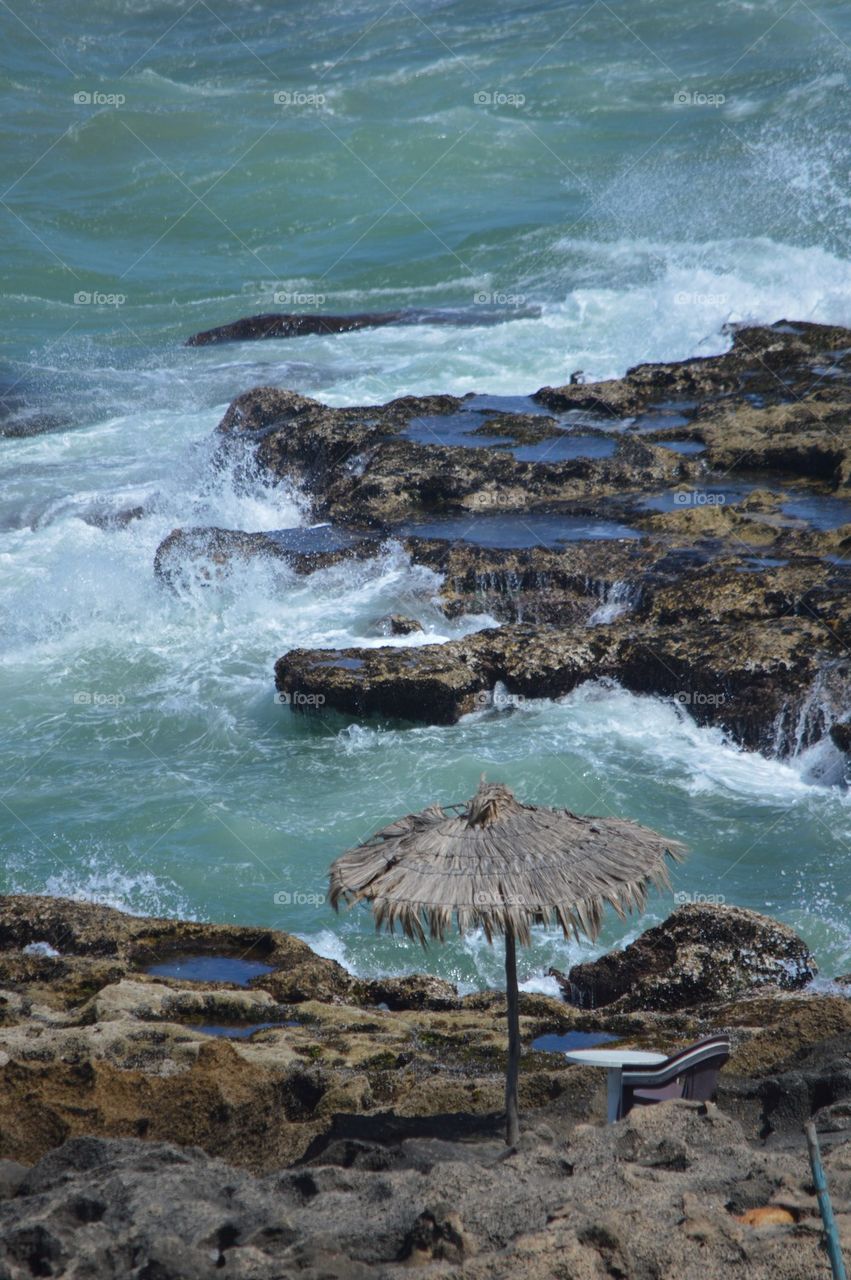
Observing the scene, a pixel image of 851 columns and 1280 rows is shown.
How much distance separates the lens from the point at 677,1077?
5.97 meters

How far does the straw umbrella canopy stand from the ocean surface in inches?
120

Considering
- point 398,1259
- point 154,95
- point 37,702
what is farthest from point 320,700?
point 154,95

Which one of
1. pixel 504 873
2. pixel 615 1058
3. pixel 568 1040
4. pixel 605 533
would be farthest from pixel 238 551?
pixel 615 1058

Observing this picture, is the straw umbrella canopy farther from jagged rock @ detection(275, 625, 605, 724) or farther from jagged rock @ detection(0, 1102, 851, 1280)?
jagged rock @ detection(275, 625, 605, 724)

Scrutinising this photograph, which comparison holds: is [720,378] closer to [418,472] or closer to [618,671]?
[418,472]

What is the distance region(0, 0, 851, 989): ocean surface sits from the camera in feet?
35.4

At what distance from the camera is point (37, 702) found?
13281 millimetres

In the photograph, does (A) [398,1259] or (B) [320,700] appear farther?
(B) [320,700]

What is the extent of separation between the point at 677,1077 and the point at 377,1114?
139cm

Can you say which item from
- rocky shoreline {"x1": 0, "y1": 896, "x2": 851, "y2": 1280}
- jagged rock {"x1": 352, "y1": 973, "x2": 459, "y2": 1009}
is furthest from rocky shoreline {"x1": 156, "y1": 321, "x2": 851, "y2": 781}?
jagged rock {"x1": 352, "y1": 973, "x2": 459, "y2": 1009}

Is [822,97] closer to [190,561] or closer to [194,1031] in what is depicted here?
[190,561]

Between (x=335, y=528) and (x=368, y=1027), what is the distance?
343 inches

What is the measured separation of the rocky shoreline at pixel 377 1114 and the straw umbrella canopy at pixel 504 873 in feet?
2.69

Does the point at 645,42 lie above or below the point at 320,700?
above
